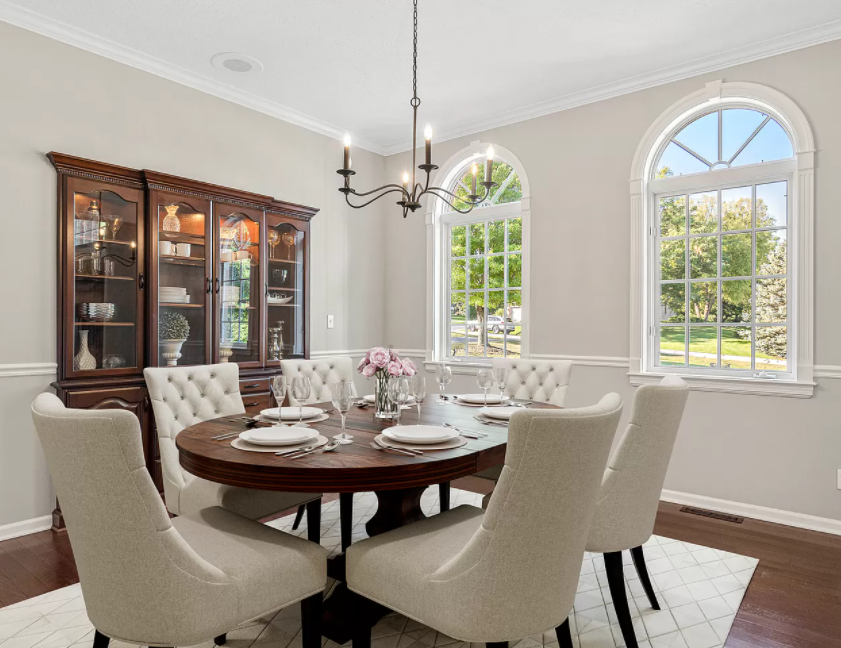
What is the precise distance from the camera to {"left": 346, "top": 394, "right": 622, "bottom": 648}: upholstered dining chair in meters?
1.25

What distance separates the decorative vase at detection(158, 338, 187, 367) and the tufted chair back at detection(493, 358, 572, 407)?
6.22ft

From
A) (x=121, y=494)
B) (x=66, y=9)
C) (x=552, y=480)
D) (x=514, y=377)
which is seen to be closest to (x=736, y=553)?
(x=514, y=377)

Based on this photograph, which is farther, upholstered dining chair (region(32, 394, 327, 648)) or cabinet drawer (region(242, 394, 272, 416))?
cabinet drawer (region(242, 394, 272, 416))

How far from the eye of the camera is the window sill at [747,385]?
3.10m

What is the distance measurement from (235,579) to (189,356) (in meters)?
2.25

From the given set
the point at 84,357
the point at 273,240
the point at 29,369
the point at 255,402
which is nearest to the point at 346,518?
the point at 255,402

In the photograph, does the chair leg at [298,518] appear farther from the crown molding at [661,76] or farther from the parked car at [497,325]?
the crown molding at [661,76]

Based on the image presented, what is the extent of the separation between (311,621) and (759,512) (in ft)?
9.33

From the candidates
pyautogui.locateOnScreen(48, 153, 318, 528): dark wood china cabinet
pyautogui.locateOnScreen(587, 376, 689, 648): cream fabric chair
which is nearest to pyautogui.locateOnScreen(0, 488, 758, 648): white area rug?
pyautogui.locateOnScreen(587, 376, 689, 648): cream fabric chair

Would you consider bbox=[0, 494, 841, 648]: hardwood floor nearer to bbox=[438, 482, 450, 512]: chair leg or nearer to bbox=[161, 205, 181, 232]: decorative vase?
bbox=[438, 482, 450, 512]: chair leg

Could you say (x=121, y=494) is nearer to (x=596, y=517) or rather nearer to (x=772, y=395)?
(x=596, y=517)

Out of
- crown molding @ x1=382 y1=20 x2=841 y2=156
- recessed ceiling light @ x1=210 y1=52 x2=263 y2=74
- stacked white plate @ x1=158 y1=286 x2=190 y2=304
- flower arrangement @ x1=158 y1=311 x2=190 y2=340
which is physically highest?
recessed ceiling light @ x1=210 y1=52 x2=263 y2=74

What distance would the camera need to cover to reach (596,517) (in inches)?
72.6

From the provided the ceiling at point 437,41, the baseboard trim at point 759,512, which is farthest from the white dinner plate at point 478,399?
the ceiling at point 437,41
